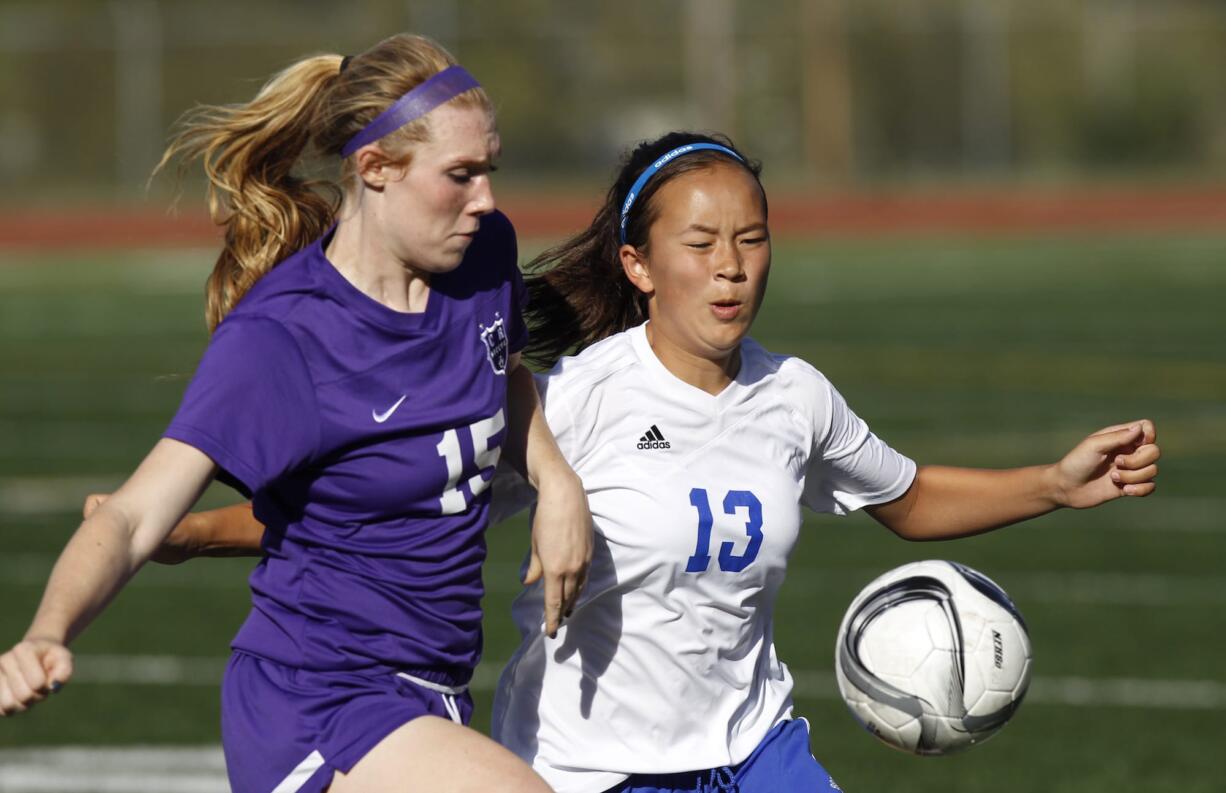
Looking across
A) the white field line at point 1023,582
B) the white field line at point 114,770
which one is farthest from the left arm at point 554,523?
the white field line at point 1023,582

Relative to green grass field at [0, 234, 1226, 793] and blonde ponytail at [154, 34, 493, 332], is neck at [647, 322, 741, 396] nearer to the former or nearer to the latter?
blonde ponytail at [154, 34, 493, 332]

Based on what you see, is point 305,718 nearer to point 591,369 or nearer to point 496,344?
point 496,344

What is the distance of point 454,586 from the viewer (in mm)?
3715

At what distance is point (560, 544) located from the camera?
12.1ft

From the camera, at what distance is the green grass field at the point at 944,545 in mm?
7023

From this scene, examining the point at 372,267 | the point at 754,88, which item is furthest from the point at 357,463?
the point at 754,88

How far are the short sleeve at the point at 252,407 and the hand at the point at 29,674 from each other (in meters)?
0.54

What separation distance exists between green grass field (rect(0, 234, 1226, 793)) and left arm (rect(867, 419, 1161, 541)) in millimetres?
2050

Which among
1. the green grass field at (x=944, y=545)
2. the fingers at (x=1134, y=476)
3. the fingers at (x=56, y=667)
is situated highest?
the fingers at (x=56, y=667)

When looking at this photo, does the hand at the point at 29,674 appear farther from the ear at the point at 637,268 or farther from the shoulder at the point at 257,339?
the ear at the point at 637,268

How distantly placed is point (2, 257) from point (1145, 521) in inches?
866

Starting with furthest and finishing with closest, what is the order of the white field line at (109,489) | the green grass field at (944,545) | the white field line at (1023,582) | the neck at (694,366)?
the white field line at (109,489)
the white field line at (1023,582)
the green grass field at (944,545)
the neck at (694,366)

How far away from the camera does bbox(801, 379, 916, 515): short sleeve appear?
167 inches

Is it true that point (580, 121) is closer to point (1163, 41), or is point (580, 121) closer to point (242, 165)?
point (1163, 41)
